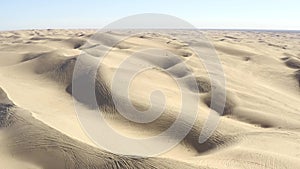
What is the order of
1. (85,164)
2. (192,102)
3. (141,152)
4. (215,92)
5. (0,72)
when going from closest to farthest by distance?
1. (85,164)
2. (141,152)
3. (192,102)
4. (215,92)
5. (0,72)

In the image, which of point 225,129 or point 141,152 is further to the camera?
point 225,129

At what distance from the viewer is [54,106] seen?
12461mm

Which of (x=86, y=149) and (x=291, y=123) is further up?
(x=86, y=149)

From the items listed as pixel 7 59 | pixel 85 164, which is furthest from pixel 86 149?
pixel 7 59

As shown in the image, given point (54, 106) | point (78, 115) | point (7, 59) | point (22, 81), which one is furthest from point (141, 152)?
point (7, 59)

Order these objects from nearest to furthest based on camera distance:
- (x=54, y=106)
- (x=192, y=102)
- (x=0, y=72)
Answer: (x=54, y=106) < (x=192, y=102) < (x=0, y=72)

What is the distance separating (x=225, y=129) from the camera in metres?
11.3

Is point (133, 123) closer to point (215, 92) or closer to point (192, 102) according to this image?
Result: point (192, 102)

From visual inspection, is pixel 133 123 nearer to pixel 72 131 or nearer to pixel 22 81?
pixel 72 131

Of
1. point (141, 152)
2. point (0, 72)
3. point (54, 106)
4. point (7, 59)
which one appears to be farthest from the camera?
point (7, 59)

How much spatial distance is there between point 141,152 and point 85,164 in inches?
59.5

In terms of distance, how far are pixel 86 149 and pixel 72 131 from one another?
4.96 feet

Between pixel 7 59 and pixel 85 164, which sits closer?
pixel 85 164

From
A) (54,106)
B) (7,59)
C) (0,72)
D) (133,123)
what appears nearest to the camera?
(133,123)
